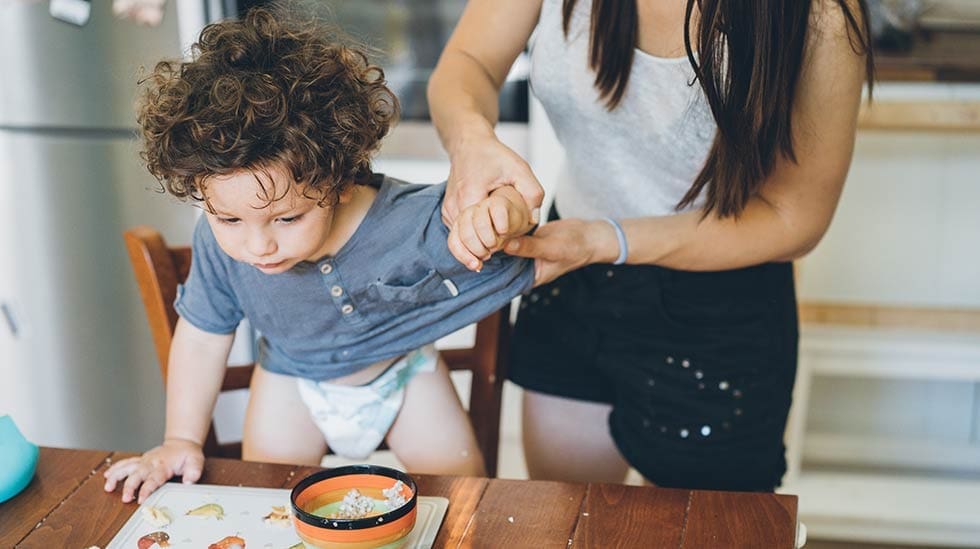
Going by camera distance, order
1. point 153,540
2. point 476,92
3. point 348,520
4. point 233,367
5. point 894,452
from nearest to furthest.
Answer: point 348,520
point 153,540
point 476,92
point 233,367
point 894,452

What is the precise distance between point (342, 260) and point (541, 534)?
0.42 metres

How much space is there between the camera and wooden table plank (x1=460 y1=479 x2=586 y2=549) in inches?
38.4

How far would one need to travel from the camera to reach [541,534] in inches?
38.7

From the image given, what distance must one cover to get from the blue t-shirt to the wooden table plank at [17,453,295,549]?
0.19 metres

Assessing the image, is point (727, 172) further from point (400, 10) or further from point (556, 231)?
point (400, 10)

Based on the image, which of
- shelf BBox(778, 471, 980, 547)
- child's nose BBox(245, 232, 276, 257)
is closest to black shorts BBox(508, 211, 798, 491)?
child's nose BBox(245, 232, 276, 257)

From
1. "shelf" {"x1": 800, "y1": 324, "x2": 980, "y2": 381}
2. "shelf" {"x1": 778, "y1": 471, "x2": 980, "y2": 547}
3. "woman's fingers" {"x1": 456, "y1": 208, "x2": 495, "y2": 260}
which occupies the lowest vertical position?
"shelf" {"x1": 778, "y1": 471, "x2": 980, "y2": 547}

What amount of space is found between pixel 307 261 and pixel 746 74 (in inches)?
21.0

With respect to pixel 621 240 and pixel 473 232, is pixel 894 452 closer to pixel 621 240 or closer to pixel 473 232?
pixel 621 240

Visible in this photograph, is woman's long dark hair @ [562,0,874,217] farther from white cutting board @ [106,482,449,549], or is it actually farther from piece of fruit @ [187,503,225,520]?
piece of fruit @ [187,503,225,520]

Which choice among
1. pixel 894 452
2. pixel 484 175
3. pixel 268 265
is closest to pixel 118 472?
pixel 268 265

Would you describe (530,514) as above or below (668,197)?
below

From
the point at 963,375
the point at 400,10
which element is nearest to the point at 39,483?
the point at 400,10

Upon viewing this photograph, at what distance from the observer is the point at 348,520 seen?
876mm
